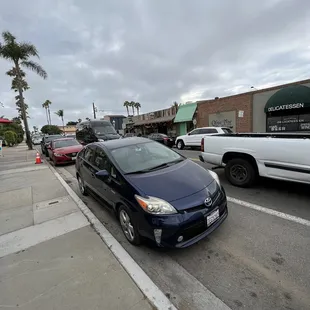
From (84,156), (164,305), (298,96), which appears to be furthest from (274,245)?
(298,96)

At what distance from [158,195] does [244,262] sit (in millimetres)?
1366

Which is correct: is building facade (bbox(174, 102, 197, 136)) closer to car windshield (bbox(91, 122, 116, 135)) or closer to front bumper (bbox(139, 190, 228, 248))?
car windshield (bbox(91, 122, 116, 135))

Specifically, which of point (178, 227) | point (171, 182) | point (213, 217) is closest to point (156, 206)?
point (178, 227)

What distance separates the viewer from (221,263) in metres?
2.57

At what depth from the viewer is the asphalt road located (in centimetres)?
208

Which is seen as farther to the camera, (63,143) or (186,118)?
(186,118)

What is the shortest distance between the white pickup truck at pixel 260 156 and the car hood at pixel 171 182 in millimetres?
1968

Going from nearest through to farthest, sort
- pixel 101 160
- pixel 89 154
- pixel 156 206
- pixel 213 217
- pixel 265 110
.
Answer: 1. pixel 156 206
2. pixel 213 217
3. pixel 101 160
4. pixel 89 154
5. pixel 265 110

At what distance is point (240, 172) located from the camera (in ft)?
17.2

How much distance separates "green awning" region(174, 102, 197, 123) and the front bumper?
64.0ft

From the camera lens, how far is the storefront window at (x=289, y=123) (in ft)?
43.4

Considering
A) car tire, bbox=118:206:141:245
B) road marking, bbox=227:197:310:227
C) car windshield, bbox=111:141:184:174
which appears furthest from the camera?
car windshield, bbox=111:141:184:174

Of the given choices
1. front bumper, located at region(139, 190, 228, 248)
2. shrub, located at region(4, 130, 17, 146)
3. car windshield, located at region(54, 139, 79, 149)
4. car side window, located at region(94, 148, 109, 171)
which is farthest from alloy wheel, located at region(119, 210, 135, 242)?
shrub, located at region(4, 130, 17, 146)

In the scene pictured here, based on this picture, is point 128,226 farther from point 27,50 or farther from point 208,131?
point 27,50
